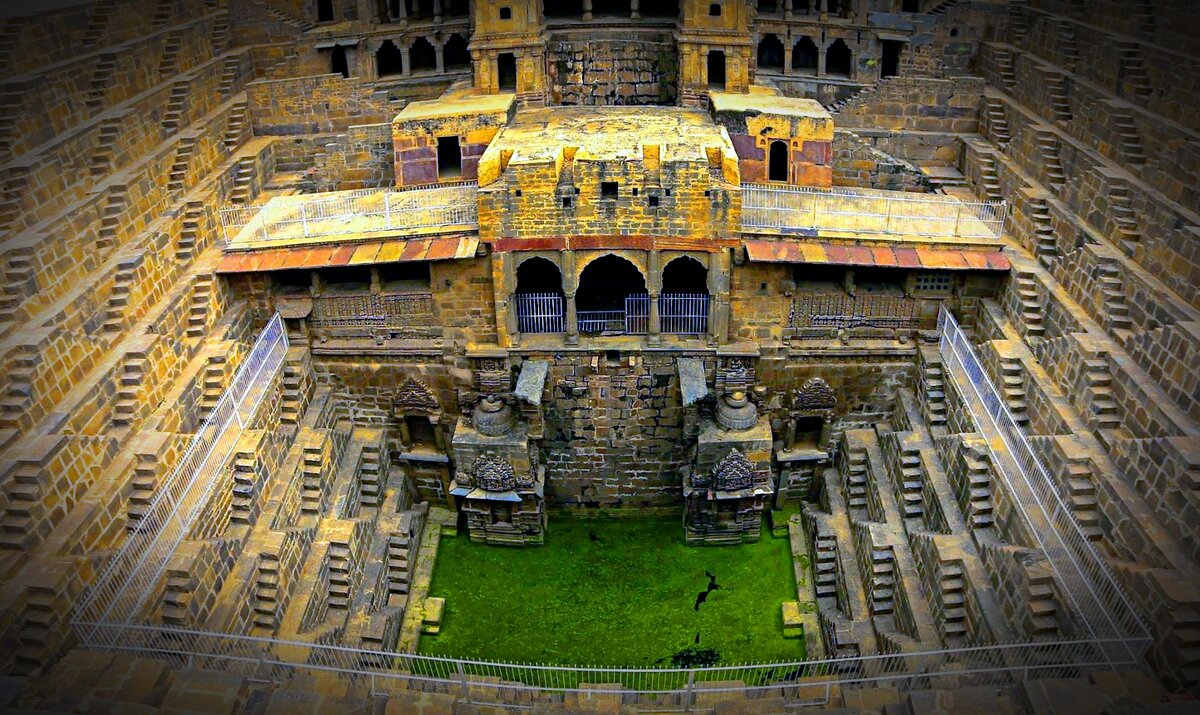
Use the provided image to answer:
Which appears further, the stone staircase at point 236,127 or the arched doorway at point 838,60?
the arched doorway at point 838,60

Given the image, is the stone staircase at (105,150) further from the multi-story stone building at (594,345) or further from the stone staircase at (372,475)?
the stone staircase at (372,475)

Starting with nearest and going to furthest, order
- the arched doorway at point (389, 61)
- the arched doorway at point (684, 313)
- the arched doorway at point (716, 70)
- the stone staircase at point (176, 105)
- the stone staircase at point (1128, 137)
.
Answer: the stone staircase at point (1128, 137) → the arched doorway at point (684, 313) → the stone staircase at point (176, 105) → the arched doorway at point (716, 70) → the arched doorway at point (389, 61)

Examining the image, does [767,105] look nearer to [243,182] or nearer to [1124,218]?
[1124,218]

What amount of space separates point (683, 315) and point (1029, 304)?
7.54m

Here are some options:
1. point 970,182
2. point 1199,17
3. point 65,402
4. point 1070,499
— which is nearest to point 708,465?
point 1070,499

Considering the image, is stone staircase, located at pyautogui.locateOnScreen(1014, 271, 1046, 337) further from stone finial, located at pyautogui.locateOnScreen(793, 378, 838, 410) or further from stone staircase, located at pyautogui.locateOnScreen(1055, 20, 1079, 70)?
stone staircase, located at pyautogui.locateOnScreen(1055, 20, 1079, 70)

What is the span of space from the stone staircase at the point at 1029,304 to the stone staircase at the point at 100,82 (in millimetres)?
21374

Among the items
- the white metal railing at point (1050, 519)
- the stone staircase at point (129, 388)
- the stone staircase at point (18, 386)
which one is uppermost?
the stone staircase at point (18, 386)

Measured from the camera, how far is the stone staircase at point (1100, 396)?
53.7 ft

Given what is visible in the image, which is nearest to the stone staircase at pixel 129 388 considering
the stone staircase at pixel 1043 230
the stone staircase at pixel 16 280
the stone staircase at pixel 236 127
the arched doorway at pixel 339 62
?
the stone staircase at pixel 16 280

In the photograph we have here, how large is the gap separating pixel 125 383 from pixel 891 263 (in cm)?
Answer: 1587

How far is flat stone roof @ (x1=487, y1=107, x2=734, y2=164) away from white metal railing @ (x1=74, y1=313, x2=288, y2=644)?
23.1 feet

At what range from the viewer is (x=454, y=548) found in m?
21.8

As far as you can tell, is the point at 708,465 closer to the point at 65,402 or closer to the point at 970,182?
the point at 970,182
